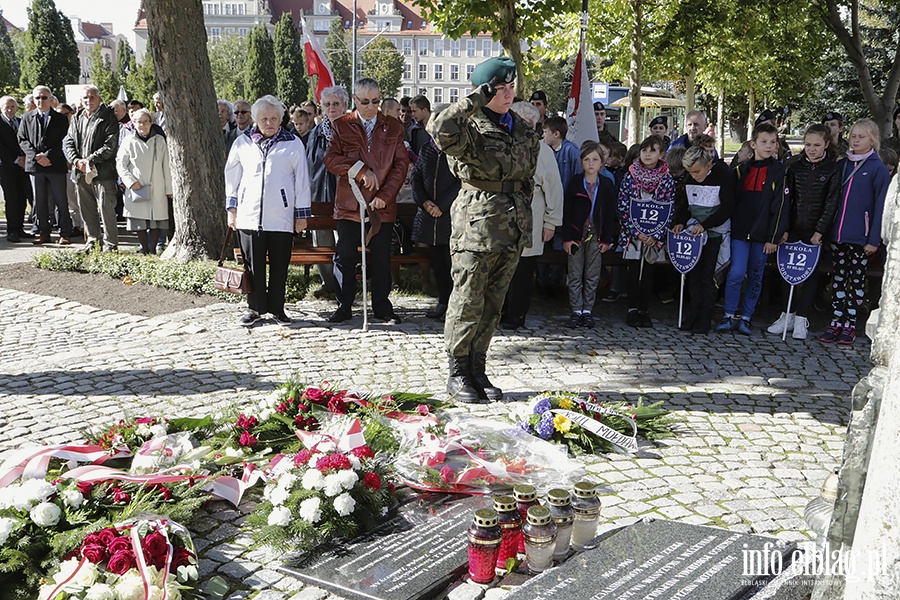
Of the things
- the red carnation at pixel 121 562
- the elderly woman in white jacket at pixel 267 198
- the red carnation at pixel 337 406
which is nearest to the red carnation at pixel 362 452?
Answer: the red carnation at pixel 337 406

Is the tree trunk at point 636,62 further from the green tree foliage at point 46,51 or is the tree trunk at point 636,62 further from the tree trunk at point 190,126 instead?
the green tree foliage at point 46,51

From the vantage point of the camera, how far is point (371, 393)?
19.7 feet

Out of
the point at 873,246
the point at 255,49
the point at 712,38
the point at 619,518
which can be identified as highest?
the point at 255,49

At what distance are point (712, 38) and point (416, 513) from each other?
23618 millimetres

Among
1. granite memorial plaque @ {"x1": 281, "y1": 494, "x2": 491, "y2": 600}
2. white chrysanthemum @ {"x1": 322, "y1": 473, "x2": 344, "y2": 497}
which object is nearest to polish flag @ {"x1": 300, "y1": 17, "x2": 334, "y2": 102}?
white chrysanthemum @ {"x1": 322, "y1": 473, "x2": 344, "y2": 497}

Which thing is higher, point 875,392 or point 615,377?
point 875,392

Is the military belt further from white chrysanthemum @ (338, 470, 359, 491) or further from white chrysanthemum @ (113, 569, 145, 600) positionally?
white chrysanthemum @ (113, 569, 145, 600)

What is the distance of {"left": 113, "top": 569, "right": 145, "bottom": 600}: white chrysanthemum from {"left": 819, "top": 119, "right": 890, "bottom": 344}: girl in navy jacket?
7.02 metres

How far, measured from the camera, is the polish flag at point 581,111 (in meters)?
11.7

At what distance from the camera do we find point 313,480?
3.98 meters

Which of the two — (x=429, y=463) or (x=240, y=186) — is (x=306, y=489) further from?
(x=240, y=186)

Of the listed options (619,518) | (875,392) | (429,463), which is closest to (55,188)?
(429,463)

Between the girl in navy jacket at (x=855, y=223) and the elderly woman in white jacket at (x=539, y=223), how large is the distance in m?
2.70

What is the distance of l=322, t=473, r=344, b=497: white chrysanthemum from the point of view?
391 centimetres
